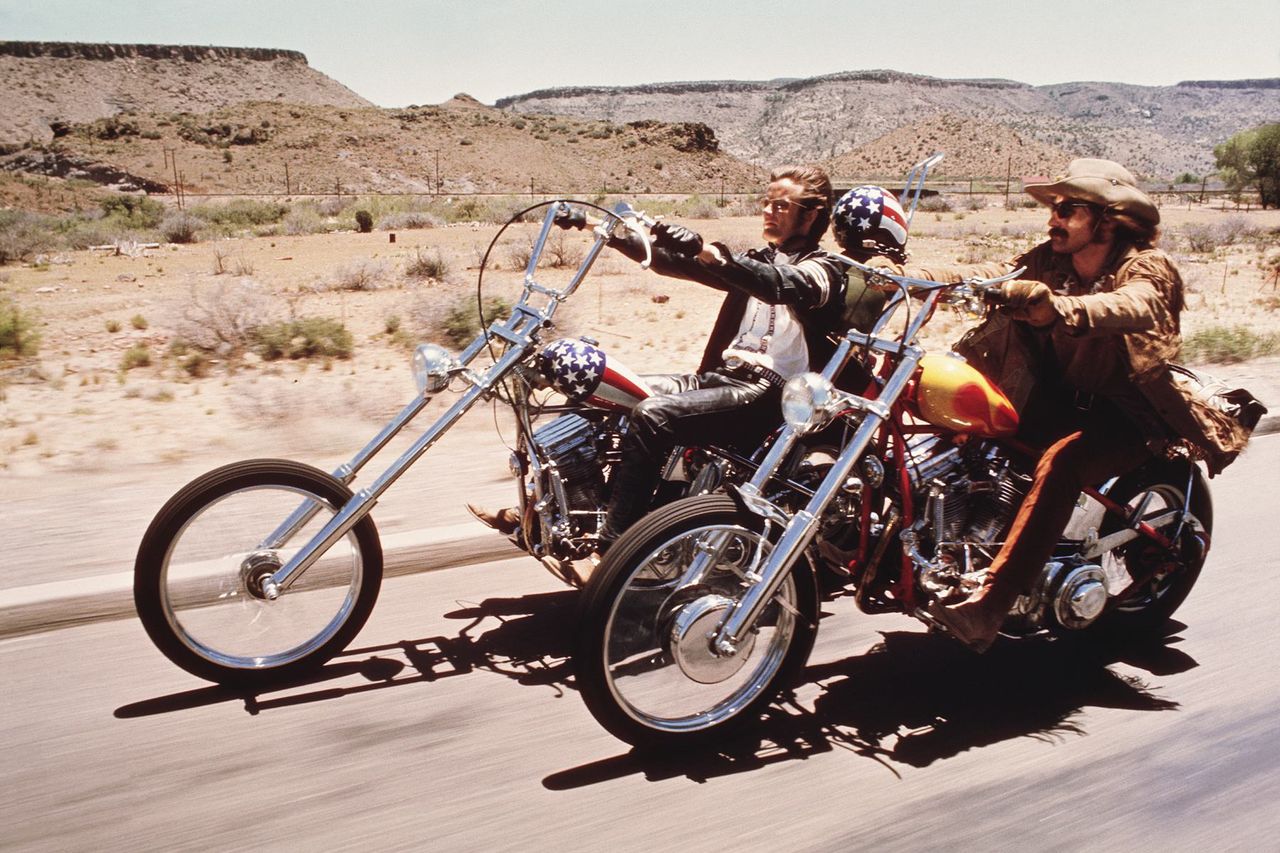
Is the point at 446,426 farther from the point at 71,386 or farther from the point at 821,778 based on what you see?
→ the point at 71,386

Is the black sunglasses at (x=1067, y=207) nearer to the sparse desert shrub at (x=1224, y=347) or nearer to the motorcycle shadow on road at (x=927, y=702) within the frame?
the motorcycle shadow on road at (x=927, y=702)

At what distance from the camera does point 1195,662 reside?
4.24 meters

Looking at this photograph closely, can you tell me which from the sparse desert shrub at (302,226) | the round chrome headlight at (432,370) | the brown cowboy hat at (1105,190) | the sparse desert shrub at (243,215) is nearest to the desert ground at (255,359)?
the round chrome headlight at (432,370)

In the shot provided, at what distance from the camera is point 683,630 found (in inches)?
129

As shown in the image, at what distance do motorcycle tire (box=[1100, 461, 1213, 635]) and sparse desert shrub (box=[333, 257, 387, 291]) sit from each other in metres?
12.7

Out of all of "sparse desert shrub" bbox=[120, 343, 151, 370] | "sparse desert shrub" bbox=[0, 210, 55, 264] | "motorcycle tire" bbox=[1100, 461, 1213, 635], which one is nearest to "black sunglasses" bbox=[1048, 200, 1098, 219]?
"motorcycle tire" bbox=[1100, 461, 1213, 635]

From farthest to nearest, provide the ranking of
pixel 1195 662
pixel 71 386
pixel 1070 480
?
pixel 71 386 < pixel 1195 662 < pixel 1070 480

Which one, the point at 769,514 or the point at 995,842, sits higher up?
the point at 769,514

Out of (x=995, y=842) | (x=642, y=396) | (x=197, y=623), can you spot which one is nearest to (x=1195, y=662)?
(x=995, y=842)

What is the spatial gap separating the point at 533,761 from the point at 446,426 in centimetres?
116

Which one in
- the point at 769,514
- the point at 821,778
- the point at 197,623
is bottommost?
the point at 821,778

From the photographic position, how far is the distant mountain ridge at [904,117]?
144 m

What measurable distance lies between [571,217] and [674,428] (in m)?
0.83

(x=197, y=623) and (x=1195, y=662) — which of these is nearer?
(x=197, y=623)
